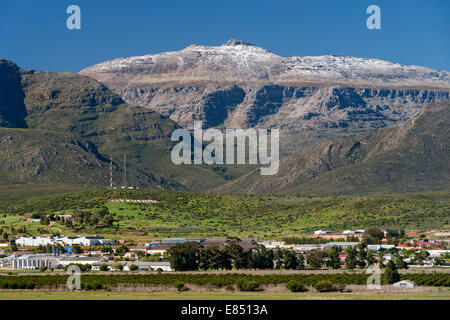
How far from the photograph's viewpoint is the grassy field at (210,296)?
101062mm

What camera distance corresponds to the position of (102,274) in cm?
13825

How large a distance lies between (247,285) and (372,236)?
86.9 m

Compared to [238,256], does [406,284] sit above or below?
above

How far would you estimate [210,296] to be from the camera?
104875 millimetres

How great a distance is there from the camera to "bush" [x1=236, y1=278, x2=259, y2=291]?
369ft

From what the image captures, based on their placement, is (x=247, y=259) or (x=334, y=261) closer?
(x=247, y=259)

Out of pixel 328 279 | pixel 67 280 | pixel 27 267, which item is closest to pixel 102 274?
pixel 67 280

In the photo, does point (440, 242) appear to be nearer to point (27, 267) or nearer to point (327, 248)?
point (327, 248)

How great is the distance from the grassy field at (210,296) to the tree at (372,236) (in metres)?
83.0

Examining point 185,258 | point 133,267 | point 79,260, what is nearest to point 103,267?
point 133,267

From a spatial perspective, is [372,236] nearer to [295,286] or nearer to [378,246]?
[378,246]

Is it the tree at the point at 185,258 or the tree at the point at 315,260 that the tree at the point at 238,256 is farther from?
the tree at the point at 315,260
